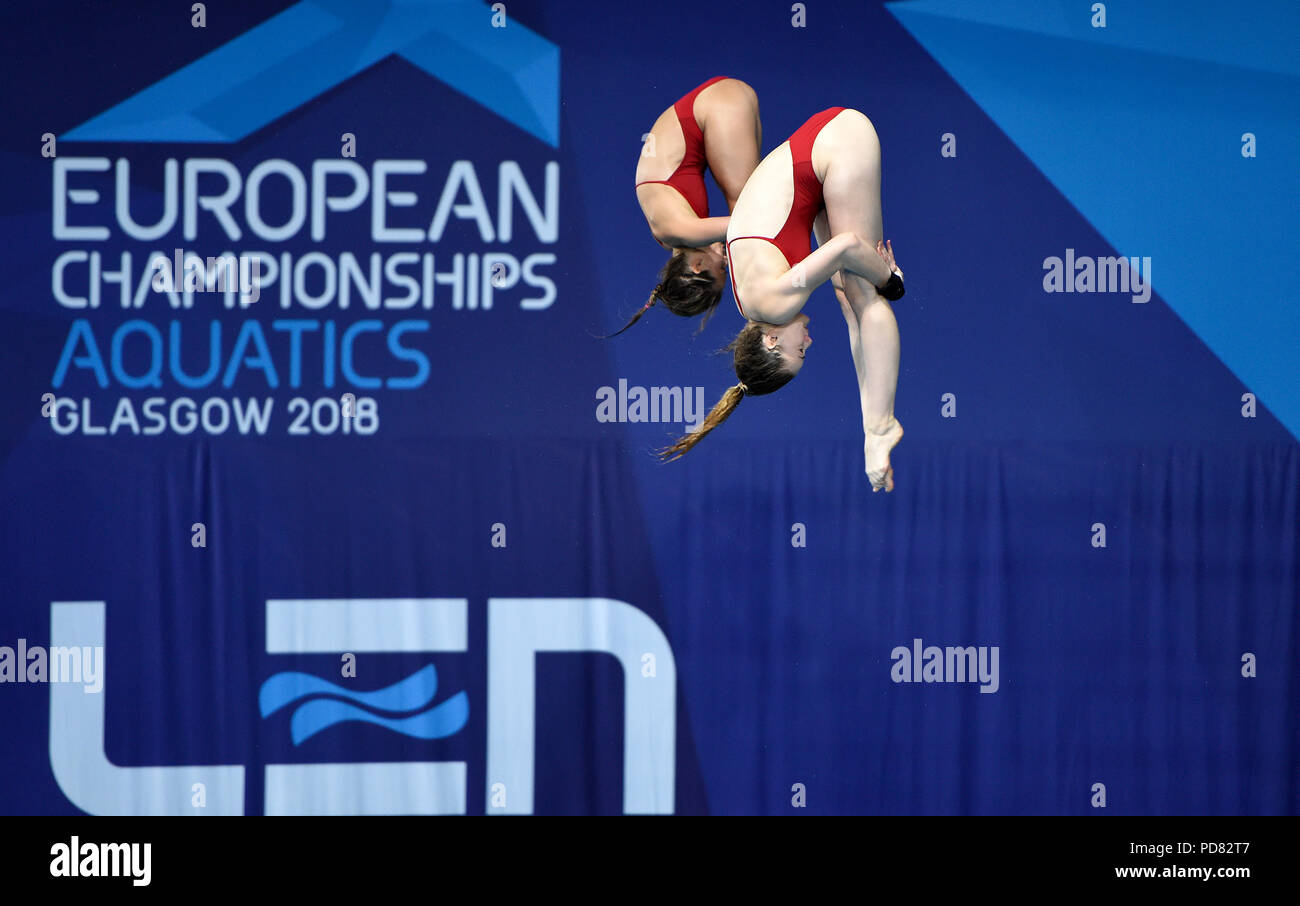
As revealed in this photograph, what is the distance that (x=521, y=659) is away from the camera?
19.4ft

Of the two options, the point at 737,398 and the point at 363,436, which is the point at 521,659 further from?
the point at 737,398

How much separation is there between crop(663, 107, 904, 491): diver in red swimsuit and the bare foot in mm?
210

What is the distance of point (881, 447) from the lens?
16.3ft

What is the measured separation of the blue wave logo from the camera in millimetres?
5859

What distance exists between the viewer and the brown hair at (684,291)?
5.37 m

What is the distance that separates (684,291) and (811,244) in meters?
0.94

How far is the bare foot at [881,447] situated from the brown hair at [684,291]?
930 millimetres
